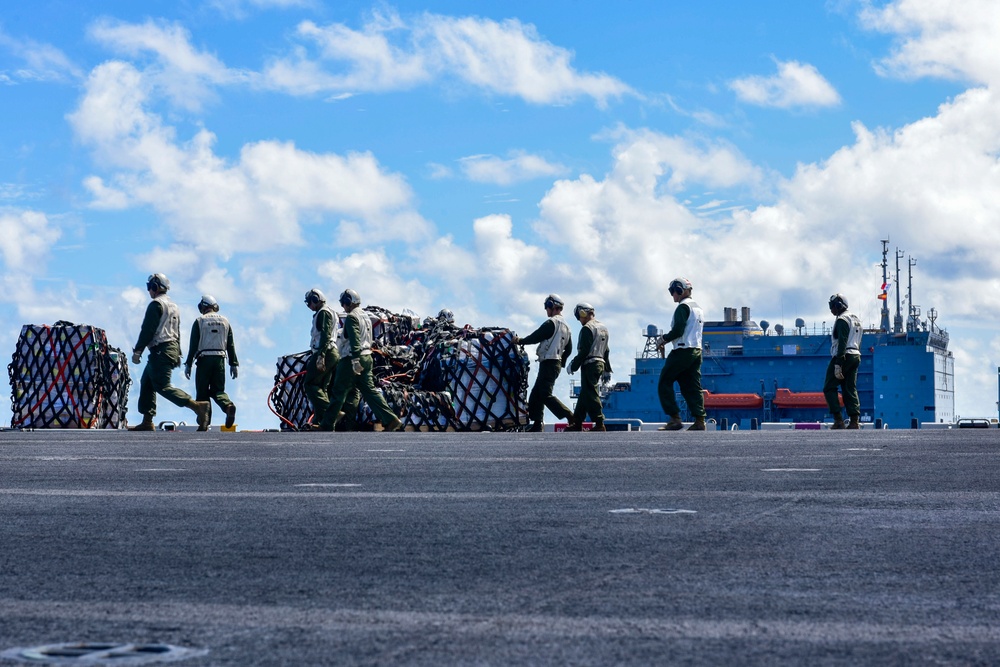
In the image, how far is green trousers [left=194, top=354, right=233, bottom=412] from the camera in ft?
64.0

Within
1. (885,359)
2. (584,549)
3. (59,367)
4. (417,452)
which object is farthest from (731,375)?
(584,549)

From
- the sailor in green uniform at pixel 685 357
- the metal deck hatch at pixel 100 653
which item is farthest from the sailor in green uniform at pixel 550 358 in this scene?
the metal deck hatch at pixel 100 653

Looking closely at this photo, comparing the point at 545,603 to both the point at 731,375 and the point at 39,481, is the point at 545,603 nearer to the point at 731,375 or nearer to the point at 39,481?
the point at 39,481

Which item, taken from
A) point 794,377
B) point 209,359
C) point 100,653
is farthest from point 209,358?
point 794,377

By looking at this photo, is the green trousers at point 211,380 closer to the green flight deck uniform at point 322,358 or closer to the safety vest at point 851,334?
the green flight deck uniform at point 322,358

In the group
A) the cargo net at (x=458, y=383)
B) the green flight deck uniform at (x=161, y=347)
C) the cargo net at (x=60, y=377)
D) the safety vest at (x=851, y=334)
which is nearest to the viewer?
the green flight deck uniform at (x=161, y=347)

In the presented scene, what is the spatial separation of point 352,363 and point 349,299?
0.98 m

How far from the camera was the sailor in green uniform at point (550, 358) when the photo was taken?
20.4 metres

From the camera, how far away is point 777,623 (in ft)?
9.92

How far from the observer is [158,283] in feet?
63.8

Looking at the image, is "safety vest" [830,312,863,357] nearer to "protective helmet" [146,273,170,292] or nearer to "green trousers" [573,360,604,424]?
"green trousers" [573,360,604,424]

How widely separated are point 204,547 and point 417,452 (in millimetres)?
6892

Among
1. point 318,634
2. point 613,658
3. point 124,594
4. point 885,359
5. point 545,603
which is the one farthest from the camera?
point 885,359

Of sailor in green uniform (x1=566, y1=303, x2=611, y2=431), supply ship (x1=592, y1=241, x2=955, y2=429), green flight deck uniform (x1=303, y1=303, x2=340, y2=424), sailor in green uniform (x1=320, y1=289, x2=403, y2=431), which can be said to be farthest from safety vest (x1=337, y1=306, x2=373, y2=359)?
supply ship (x1=592, y1=241, x2=955, y2=429)
